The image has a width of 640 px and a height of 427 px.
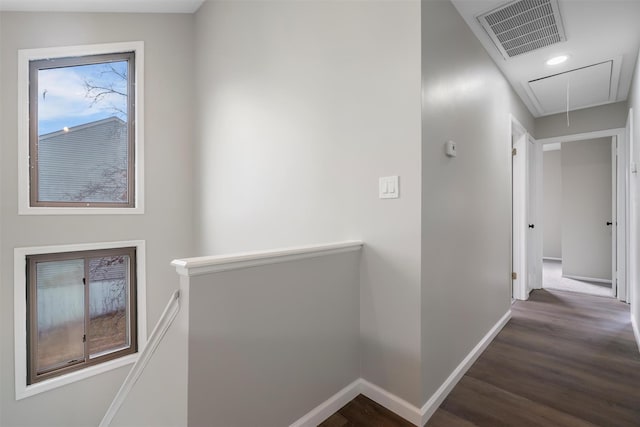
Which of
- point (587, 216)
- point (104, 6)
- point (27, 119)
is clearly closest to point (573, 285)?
point (587, 216)

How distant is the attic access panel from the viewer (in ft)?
9.55

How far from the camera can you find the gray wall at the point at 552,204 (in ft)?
21.2

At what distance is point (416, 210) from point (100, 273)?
10.4 feet

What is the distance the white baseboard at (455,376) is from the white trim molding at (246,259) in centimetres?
96

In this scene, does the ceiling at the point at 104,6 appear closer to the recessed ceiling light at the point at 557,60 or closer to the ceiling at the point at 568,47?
the ceiling at the point at 568,47

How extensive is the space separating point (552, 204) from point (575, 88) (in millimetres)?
4153

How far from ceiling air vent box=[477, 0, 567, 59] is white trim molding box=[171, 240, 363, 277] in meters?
1.91

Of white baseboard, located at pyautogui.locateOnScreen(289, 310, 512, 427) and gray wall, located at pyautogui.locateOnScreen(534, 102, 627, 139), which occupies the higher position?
gray wall, located at pyautogui.locateOnScreen(534, 102, 627, 139)

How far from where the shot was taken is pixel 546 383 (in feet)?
6.46

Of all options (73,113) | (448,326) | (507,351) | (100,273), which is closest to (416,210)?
(448,326)

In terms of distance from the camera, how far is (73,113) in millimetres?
2932

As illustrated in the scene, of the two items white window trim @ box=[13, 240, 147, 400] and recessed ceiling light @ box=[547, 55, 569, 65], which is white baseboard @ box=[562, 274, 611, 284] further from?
white window trim @ box=[13, 240, 147, 400]

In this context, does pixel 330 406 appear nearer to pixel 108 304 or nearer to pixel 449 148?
pixel 449 148

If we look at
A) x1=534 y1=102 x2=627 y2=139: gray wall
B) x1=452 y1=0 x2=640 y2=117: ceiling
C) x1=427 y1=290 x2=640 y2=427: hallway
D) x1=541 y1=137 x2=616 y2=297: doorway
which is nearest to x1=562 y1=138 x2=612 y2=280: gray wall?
x1=541 y1=137 x2=616 y2=297: doorway
